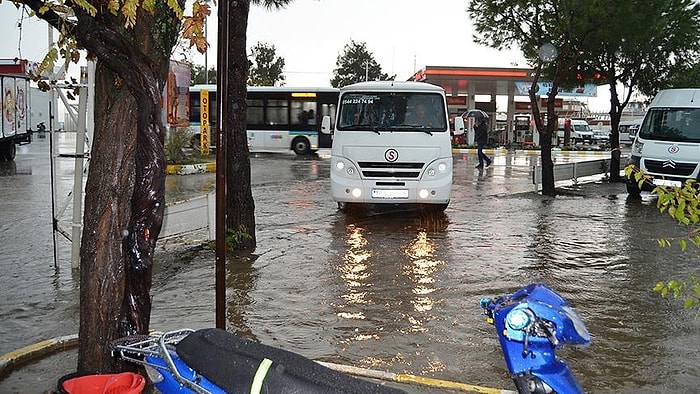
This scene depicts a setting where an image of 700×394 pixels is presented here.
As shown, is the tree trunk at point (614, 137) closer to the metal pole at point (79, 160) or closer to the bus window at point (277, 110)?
the bus window at point (277, 110)

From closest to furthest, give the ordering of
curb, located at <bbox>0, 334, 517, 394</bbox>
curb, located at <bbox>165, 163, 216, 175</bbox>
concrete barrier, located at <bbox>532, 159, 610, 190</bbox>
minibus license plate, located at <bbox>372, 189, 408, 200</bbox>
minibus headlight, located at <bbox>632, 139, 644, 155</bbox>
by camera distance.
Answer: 1. curb, located at <bbox>0, 334, 517, 394</bbox>
2. minibus license plate, located at <bbox>372, 189, 408, 200</bbox>
3. minibus headlight, located at <bbox>632, 139, 644, 155</bbox>
4. concrete barrier, located at <bbox>532, 159, 610, 190</bbox>
5. curb, located at <bbox>165, 163, 216, 175</bbox>

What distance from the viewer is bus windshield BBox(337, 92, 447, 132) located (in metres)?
12.3

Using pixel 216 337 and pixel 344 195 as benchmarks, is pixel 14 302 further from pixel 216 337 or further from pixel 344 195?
pixel 344 195

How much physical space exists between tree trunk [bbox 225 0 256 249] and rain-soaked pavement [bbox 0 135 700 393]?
A: 17.4 inches

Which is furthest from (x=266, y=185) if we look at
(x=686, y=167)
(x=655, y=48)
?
(x=655, y=48)

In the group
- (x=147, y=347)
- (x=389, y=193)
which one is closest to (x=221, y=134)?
(x=147, y=347)

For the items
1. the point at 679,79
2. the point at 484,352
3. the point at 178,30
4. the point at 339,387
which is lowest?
the point at 484,352

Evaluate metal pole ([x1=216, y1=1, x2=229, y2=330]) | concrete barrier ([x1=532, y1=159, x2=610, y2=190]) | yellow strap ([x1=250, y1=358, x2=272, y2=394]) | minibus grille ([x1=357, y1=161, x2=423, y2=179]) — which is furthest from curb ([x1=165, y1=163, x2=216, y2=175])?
yellow strap ([x1=250, y1=358, x2=272, y2=394])

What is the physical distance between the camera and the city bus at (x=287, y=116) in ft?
102

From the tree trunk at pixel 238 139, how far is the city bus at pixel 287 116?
71.1 ft

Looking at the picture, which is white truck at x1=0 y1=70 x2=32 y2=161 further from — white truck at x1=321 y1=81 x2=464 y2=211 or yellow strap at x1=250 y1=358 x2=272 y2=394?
yellow strap at x1=250 y1=358 x2=272 y2=394

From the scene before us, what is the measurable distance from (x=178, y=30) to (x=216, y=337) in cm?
258

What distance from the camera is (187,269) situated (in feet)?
27.7

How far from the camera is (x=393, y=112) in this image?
1237cm
